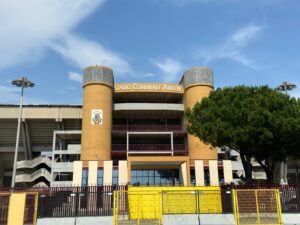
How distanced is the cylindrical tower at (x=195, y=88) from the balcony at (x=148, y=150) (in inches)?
95.6

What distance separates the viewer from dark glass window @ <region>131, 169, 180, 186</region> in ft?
150

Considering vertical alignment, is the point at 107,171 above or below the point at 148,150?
below

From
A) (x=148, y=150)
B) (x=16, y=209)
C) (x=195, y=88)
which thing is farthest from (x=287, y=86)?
(x=16, y=209)

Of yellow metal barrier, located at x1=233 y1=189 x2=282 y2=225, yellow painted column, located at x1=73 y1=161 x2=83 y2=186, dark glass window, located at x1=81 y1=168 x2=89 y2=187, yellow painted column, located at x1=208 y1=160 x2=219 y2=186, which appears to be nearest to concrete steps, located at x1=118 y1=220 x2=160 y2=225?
yellow metal barrier, located at x1=233 y1=189 x2=282 y2=225

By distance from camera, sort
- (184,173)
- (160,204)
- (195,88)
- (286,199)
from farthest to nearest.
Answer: (195,88) < (184,173) < (286,199) < (160,204)

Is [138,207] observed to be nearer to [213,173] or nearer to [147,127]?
[213,173]

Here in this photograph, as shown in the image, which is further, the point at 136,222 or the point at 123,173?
the point at 123,173

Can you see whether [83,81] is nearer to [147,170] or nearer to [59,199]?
[147,170]

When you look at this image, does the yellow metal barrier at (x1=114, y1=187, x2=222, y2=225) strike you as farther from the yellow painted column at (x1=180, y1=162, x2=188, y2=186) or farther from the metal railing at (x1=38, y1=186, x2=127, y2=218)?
the yellow painted column at (x1=180, y1=162, x2=188, y2=186)

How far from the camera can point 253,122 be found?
2739cm

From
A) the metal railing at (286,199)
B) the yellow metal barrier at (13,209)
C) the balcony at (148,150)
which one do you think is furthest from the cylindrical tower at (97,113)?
the yellow metal barrier at (13,209)

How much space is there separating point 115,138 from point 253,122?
31.8 metres

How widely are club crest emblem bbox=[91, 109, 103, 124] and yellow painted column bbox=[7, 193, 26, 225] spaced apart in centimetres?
3106

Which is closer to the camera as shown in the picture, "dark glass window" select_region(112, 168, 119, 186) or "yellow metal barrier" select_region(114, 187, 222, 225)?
"yellow metal barrier" select_region(114, 187, 222, 225)
